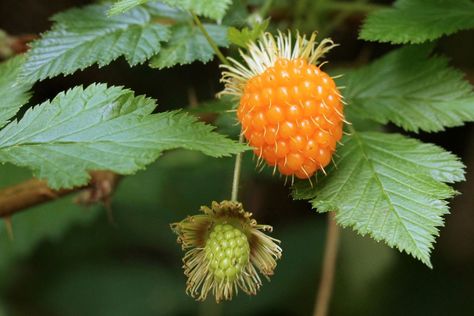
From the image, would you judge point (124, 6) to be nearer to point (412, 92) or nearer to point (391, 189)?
point (391, 189)

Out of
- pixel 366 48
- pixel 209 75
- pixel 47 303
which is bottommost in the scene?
pixel 47 303

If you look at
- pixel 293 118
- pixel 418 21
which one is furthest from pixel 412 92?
pixel 293 118

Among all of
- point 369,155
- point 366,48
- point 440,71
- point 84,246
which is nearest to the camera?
point 369,155

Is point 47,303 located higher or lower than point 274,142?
lower

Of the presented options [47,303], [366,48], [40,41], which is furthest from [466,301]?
[40,41]

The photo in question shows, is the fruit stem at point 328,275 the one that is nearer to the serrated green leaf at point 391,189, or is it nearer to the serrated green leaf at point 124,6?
the serrated green leaf at point 391,189

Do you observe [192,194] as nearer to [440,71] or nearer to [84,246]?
[84,246]

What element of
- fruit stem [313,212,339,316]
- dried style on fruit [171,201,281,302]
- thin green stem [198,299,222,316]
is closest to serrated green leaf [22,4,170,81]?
dried style on fruit [171,201,281,302]
